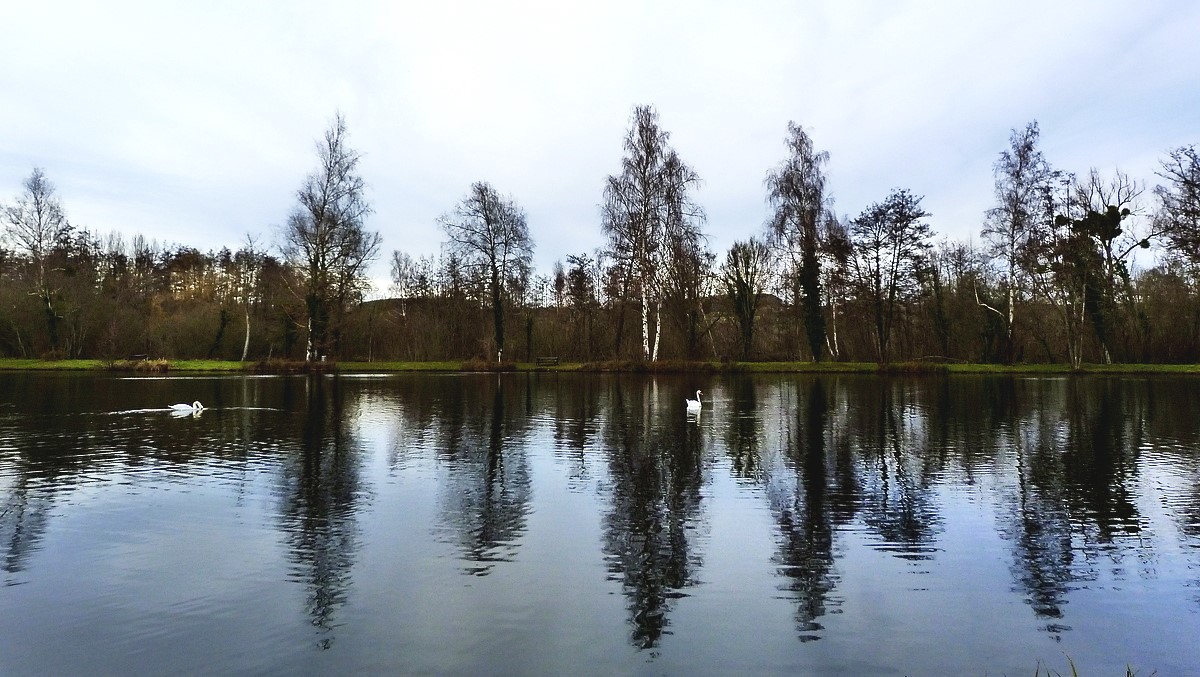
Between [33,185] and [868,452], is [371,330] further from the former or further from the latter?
[868,452]

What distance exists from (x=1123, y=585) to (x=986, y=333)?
4857cm

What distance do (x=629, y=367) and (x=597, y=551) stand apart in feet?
124

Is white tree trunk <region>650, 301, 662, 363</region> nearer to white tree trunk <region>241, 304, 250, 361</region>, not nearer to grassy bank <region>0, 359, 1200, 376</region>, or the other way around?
grassy bank <region>0, 359, 1200, 376</region>

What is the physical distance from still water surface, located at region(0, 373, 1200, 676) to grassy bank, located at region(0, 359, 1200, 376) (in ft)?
92.3

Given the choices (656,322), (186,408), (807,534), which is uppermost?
(656,322)

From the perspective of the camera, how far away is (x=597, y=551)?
7.79 metres

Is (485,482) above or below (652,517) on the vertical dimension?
above

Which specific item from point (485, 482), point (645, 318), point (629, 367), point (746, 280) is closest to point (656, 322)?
point (645, 318)

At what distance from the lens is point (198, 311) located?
191 feet

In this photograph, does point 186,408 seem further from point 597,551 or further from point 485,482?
point 597,551

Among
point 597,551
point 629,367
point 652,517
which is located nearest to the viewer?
point 597,551

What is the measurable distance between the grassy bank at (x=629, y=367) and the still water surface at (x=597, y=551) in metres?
28.1

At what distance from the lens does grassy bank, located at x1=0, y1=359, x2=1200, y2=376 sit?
44438 millimetres

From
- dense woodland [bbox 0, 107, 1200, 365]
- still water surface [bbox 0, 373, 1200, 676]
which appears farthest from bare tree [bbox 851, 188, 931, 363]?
still water surface [bbox 0, 373, 1200, 676]
